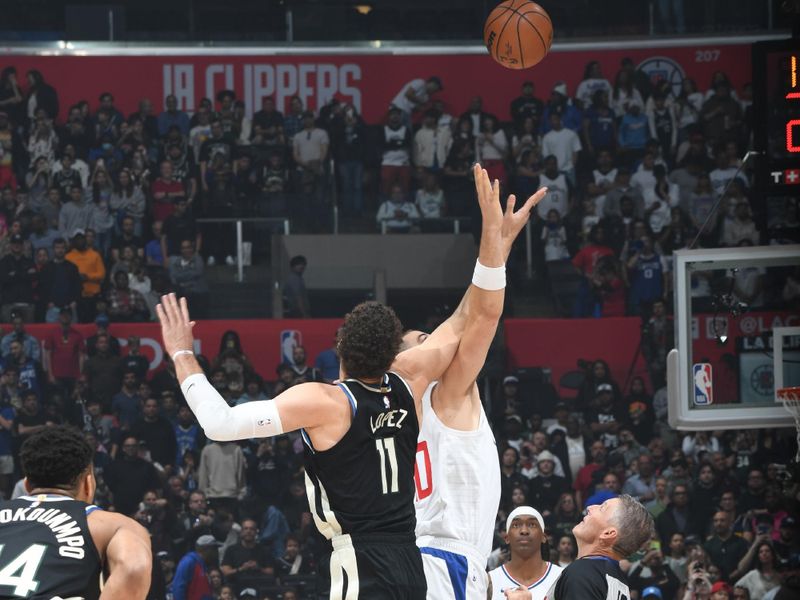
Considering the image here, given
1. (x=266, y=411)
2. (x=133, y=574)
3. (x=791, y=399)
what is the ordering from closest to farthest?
1. (x=133, y=574)
2. (x=266, y=411)
3. (x=791, y=399)

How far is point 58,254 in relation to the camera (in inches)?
627

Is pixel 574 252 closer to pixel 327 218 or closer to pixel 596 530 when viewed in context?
pixel 327 218

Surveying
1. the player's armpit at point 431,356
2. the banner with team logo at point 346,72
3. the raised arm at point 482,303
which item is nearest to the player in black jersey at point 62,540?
the player's armpit at point 431,356

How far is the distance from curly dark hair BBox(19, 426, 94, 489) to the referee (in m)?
1.78

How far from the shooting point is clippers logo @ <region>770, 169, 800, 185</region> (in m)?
9.62

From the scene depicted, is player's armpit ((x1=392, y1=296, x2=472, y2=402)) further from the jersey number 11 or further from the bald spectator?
the bald spectator

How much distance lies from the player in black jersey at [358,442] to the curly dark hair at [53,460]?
445 millimetres

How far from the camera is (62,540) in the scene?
4176mm

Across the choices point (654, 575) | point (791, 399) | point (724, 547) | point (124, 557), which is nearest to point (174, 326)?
point (124, 557)

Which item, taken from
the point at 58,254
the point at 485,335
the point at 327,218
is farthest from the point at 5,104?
the point at 485,335

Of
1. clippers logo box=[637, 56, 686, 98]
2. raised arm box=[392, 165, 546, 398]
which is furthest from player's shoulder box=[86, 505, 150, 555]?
clippers logo box=[637, 56, 686, 98]

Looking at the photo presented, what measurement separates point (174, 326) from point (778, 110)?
242 inches

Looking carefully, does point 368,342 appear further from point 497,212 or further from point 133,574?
point 133,574

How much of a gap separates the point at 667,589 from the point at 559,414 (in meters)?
2.88
